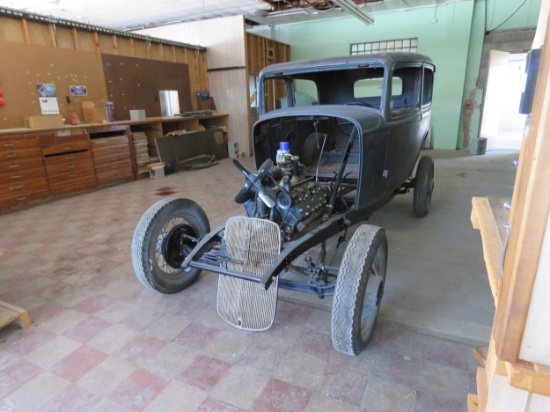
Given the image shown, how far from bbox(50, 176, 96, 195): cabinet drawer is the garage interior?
17mm

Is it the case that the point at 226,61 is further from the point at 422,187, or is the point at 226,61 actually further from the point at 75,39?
the point at 422,187

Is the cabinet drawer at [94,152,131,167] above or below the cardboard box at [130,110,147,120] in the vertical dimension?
below

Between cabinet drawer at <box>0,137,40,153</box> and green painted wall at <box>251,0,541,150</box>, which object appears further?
green painted wall at <box>251,0,541,150</box>

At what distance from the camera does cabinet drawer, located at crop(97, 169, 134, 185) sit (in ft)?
20.2

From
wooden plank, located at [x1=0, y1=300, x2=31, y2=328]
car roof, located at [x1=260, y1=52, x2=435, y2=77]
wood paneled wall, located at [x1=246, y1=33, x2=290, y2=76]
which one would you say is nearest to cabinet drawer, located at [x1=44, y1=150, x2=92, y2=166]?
wooden plank, located at [x1=0, y1=300, x2=31, y2=328]

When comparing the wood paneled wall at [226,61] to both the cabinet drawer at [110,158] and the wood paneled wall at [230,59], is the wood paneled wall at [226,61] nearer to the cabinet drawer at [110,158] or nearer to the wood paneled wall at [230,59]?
the wood paneled wall at [230,59]

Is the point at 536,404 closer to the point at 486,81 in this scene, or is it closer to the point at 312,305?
the point at 312,305

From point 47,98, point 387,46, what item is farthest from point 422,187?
point 387,46

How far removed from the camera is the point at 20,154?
4.89 metres

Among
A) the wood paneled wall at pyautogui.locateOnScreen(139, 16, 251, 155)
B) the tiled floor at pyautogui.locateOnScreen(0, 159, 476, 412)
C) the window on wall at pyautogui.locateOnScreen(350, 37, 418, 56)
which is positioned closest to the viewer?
the tiled floor at pyautogui.locateOnScreen(0, 159, 476, 412)

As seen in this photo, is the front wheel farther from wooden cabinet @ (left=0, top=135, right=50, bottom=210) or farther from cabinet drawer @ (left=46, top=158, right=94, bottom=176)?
cabinet drawer @ (left=46, top=158, right=94, bottom=176)

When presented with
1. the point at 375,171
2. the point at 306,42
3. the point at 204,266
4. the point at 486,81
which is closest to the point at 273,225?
the point at 204,266

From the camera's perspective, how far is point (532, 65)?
0.63 meters

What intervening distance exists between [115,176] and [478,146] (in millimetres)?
8307
